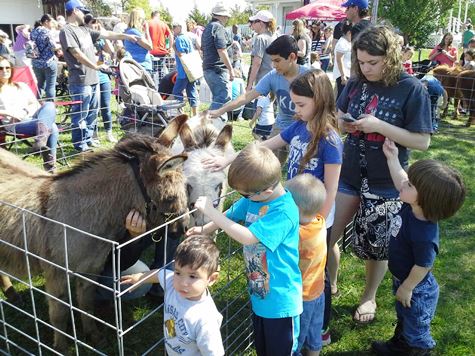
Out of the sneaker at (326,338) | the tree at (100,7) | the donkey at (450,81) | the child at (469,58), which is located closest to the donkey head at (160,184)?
the sneaker at (326,338)

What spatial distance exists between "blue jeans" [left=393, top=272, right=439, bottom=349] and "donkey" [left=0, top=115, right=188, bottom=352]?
165 cm

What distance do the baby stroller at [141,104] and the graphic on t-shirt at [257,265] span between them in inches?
150

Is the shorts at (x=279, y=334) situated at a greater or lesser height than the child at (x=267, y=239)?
lesser

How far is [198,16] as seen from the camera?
4616 cm

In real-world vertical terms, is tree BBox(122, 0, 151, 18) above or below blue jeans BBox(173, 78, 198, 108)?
above

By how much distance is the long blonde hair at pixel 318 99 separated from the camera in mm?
2703

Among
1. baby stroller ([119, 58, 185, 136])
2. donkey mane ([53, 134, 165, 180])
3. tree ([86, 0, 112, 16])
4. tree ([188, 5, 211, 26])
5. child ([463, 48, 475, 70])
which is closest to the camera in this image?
donkey mane ([53, 134, 165, 180])

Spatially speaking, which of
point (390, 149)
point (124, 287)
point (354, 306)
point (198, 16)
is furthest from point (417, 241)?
point (198, 16)

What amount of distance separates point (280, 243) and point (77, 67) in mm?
6109

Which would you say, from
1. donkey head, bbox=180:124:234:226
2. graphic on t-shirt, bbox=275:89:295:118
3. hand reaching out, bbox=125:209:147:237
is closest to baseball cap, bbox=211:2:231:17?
graphic on t-shirt, bbox=275:89:295:118

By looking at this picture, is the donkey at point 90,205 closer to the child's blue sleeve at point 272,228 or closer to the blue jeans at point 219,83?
the child's blue sleeve at point 272,228

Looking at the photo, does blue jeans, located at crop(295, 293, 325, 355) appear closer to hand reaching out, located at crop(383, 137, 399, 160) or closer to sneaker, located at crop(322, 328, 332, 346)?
sneaker, located at crop(322, 328, 332, 346)

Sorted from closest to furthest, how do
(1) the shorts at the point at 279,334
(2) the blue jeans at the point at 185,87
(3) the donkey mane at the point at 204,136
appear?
1. (1) the shorts at the point at 279,334
2. (3) the donkey mane at the point at 204,136
3. (2) the blue jeans at the point at 185,87

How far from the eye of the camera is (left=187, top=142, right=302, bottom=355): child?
2.13 m
